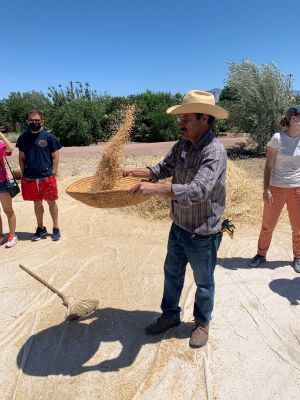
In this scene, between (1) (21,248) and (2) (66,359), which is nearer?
(2) (66,359)

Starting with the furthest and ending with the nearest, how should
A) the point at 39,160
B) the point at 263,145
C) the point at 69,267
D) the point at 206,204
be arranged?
the point at 263,145 → the point at 39,160 → the point at 69,267 → the point at 206,204

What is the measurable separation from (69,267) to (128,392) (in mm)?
2038

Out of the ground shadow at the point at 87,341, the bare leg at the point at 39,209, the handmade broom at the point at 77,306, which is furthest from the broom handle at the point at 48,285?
the bare leg at the point at 39,209

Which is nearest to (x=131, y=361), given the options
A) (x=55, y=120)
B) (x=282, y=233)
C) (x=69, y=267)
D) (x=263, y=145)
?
(x=69, y=267)

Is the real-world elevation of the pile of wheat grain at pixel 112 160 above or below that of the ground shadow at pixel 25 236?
above

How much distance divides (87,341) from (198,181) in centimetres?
171

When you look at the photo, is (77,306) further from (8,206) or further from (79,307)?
(8,206)

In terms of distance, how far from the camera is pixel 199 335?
9.62ft

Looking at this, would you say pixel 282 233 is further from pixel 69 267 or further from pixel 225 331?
pixel 69 267

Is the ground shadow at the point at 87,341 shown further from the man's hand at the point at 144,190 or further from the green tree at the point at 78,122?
the green tree at the point at 78,122

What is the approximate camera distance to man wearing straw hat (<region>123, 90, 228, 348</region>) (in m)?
2.20

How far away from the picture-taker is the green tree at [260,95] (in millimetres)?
11922

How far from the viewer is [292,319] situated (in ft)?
10.7

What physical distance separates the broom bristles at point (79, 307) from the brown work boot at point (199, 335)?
962 mm
